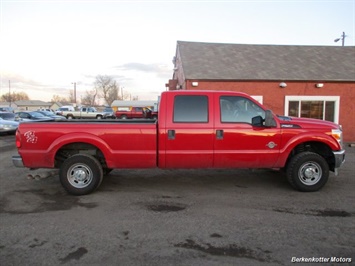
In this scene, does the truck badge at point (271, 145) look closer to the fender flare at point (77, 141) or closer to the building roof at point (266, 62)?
the fender flare at point (77, 141)

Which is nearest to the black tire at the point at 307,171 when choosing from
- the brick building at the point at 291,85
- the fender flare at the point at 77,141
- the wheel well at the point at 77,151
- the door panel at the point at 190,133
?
the door panel at the point at 190,133

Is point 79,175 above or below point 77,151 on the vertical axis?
below

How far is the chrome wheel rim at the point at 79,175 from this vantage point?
218 inches

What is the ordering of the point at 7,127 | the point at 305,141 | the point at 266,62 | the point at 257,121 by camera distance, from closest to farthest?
the point at 257,121
the point at 305,141
the point at 266,62
the point at 7,127

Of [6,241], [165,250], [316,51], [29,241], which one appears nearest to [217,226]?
[165,250]

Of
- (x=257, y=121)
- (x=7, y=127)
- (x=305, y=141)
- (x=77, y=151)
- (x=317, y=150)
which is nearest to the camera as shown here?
(x=257, y=121)

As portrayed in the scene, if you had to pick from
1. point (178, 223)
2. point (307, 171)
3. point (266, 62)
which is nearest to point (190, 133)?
point (178, 223)

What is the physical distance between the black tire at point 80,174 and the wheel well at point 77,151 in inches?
8.9

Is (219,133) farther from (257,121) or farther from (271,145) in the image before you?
(271,145)

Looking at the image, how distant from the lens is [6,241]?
371 cm

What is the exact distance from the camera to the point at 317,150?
6.14 metres

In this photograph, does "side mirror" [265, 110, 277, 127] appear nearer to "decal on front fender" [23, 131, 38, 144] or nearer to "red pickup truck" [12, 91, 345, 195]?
"red pickup truck" [12, 91, 345, 195]

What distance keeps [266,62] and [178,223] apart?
13.8 meters

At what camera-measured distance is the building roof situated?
14367mm
